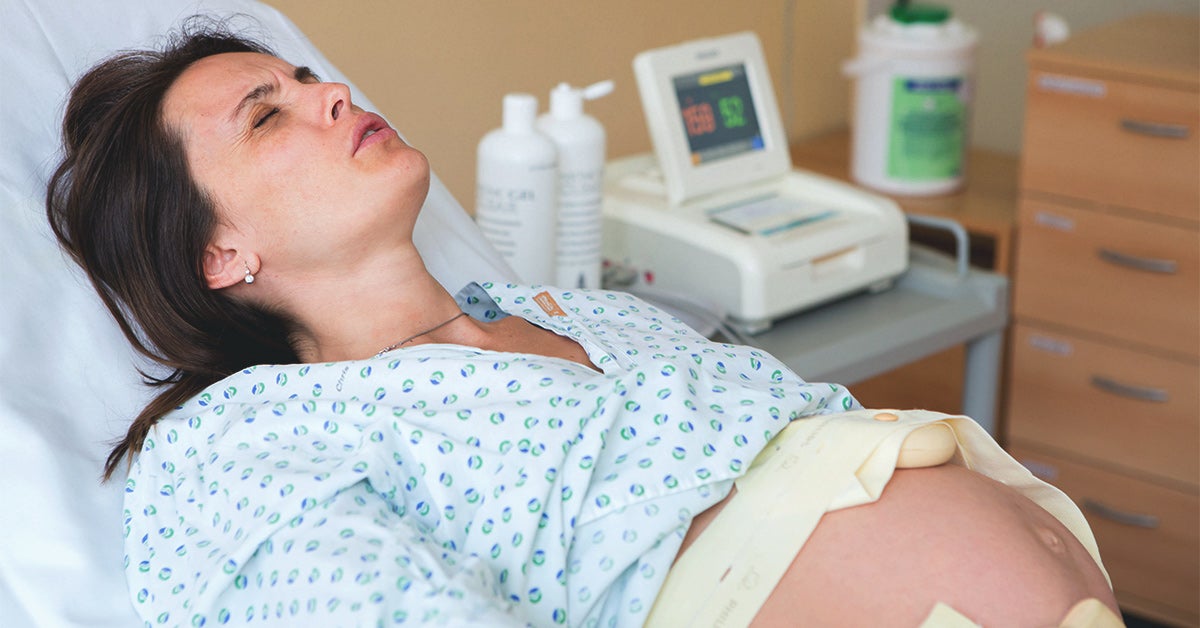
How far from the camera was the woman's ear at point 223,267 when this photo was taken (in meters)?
1.37

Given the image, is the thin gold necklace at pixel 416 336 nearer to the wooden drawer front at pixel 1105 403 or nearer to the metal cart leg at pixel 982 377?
the metal cart leg at pixel 982 377

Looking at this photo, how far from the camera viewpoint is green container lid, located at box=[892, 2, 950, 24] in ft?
7.89

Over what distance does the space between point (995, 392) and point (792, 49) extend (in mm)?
974

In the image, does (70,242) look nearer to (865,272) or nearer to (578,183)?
(578,183)

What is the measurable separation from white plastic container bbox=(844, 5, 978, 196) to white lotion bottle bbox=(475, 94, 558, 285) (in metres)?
0.89

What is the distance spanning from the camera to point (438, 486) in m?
1.18

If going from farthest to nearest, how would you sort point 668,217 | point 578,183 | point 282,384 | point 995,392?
point 995,392 → point 668,217 → point 578,183 → point 282,384

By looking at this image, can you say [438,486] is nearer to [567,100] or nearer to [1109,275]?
[567,100]

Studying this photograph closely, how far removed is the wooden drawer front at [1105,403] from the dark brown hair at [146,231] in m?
1.52

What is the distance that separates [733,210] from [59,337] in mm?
1070

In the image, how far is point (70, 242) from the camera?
138 centimetres

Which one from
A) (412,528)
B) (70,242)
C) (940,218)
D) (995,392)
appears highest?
(70,242)

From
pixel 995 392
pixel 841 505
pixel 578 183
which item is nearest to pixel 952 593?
pixel 841 505

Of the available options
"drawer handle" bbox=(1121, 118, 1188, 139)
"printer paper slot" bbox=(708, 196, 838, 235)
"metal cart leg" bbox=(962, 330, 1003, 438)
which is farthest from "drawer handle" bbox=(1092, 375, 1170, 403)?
"printer paper slot" bbox=(708, 196, 838, 235)
